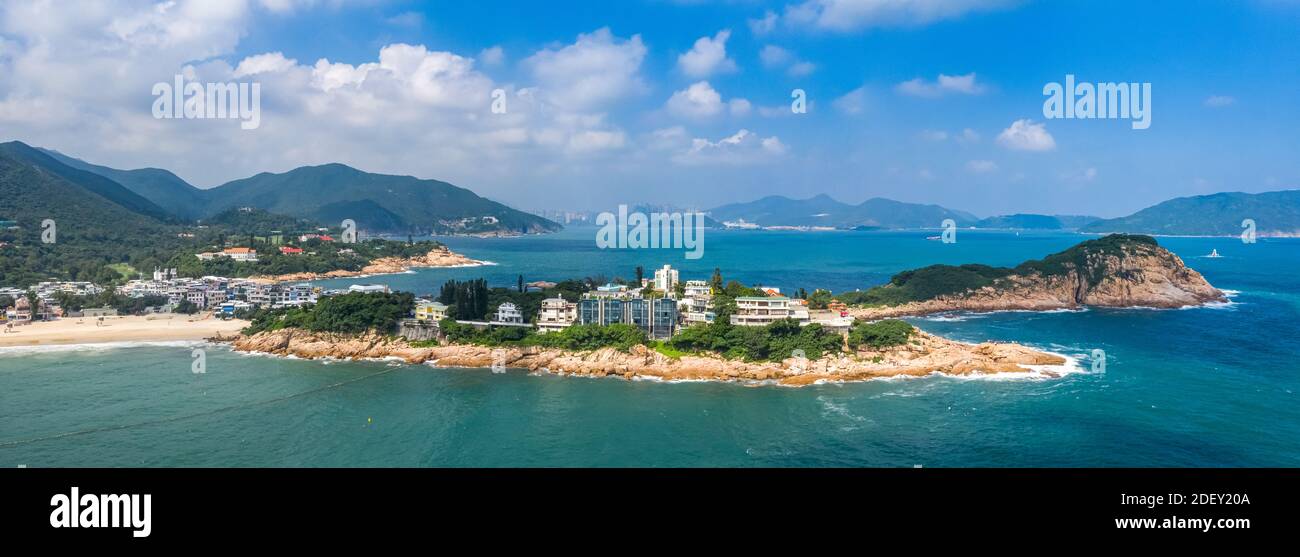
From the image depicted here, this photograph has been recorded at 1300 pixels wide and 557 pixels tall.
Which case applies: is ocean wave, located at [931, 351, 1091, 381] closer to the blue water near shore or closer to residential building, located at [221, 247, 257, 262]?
the blue water near shore

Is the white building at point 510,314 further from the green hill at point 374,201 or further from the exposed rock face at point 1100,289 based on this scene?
the green hill at point 374,201

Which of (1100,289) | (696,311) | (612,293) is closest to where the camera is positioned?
(696,311)

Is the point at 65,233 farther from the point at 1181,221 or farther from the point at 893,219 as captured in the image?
the point at 893,219

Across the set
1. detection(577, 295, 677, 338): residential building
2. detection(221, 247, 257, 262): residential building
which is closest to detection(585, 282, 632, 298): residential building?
detection(577, 295, 677, 338): residential building

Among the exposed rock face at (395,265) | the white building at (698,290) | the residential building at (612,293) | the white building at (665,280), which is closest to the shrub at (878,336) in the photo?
the white building at (698,290)

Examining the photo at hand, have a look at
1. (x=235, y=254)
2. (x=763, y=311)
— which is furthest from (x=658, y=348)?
(x=235, y=254)
